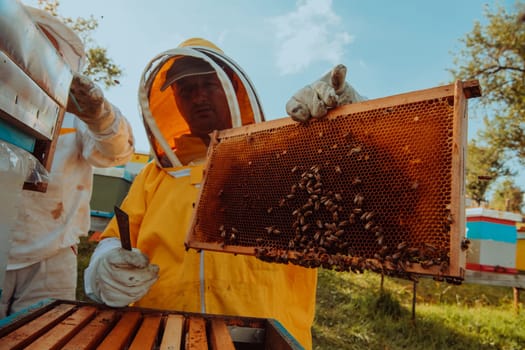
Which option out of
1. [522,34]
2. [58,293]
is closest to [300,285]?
[58,293]

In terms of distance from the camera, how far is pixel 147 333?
61.9 inches

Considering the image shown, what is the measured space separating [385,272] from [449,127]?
72 cm

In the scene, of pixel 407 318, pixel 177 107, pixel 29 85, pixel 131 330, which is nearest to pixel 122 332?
pixel 131 330

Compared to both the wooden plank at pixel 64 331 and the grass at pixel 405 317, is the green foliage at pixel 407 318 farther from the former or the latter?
the wooden plank at pixel 64 331

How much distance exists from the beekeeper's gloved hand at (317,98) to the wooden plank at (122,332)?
1361 mm

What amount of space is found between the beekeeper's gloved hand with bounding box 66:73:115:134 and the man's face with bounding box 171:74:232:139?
63 cm

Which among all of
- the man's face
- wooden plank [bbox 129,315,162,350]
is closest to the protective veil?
the man's face

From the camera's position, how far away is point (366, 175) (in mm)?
1796

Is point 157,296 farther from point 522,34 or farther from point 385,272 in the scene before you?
point 522,34

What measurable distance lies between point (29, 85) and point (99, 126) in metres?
1.69

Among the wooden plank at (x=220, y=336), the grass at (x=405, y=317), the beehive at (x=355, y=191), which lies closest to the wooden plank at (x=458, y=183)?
the beehive at (x=355, y=191)

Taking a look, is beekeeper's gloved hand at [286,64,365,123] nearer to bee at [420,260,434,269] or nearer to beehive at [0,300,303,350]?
bee at [420,260,434,269]

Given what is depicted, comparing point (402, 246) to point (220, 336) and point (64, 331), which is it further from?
point (64, 331)

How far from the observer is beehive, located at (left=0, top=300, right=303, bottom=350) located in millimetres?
1387
